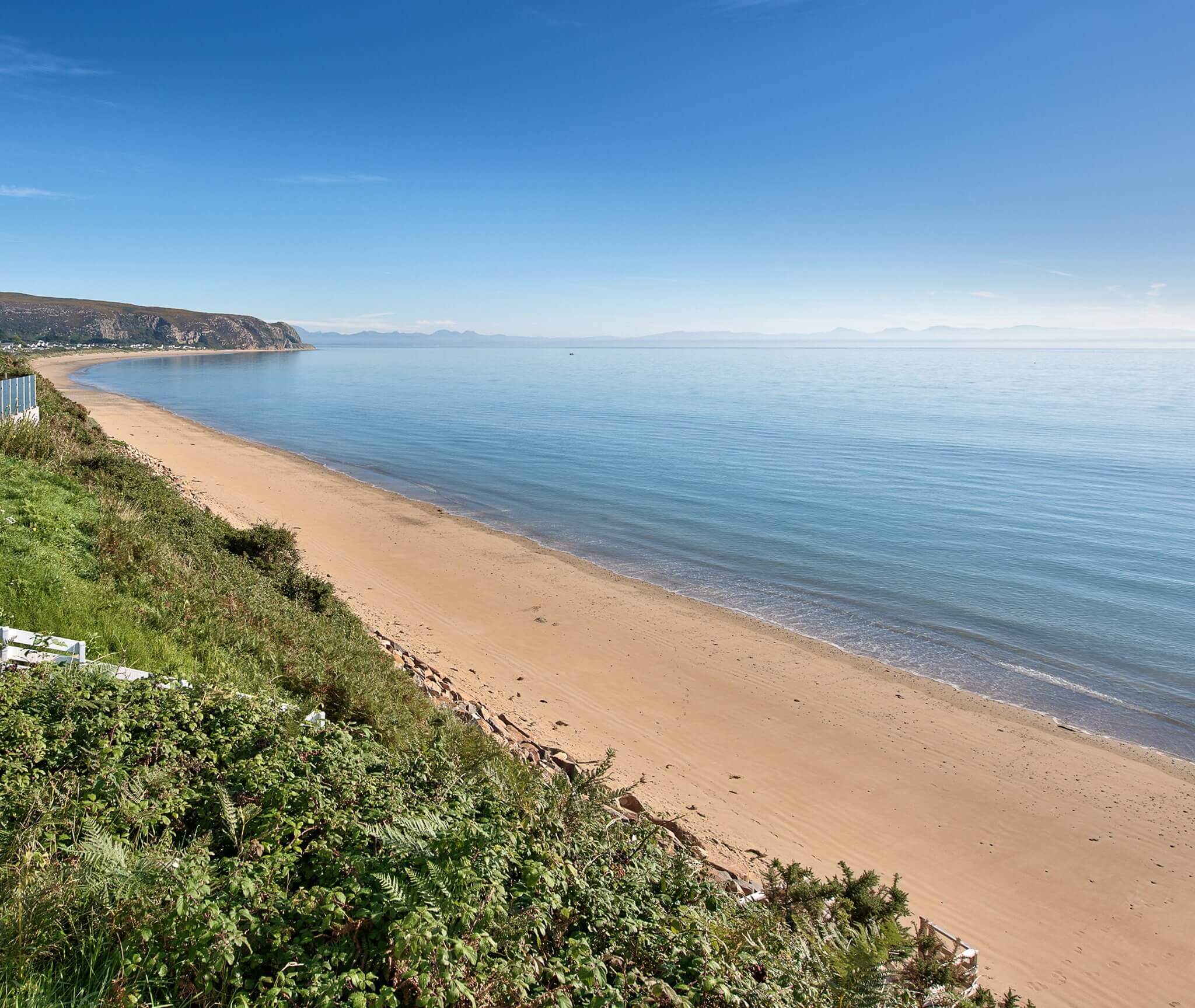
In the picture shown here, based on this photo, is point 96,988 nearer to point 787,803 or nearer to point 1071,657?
point 787,803

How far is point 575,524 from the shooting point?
93.3 ft

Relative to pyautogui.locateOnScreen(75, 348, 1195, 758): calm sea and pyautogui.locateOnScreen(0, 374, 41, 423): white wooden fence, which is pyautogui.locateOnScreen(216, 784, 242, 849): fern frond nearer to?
pyautogui.locateOnScreen(75, 348, 1195, 758): calm sea

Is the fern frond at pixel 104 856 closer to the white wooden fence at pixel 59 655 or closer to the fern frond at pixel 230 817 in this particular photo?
the fern frond at pixel 230 817

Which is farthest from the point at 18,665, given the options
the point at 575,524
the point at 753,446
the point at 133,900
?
the point at 753,446

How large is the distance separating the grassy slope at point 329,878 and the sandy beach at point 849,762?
243cm

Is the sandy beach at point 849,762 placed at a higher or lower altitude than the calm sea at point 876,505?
lower

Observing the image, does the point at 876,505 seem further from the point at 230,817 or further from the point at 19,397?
the point at 230,817

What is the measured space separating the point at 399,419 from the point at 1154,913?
188 ft

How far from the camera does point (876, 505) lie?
104 feet

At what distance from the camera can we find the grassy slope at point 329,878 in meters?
3.60

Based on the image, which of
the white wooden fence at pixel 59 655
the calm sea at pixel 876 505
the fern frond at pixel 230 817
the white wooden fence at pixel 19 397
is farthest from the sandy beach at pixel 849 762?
the white wooden fence at pixel 19 397

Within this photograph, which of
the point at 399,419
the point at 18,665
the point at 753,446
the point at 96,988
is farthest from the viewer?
the point at 399,419

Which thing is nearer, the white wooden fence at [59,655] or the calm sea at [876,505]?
the white wooden fence at [59,655]

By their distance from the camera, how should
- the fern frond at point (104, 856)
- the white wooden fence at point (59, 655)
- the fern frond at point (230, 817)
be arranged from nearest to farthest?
1. the fern frond at point (104, 856)
2. the fern frond at point (230, 817)
3. the white wooden fence at point (59, 655)
